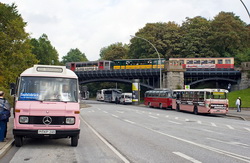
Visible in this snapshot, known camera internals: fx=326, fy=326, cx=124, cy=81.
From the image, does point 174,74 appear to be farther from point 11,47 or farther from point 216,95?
point 216,95

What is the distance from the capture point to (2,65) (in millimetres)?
38000

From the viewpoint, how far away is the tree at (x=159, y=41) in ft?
249

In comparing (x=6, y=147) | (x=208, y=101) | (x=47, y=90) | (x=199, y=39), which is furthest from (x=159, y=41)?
(x=6, y=147)

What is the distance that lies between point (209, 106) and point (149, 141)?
60.3 ft

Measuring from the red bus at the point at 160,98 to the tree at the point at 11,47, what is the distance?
18.1 m

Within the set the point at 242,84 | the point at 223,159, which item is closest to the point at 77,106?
the point at 223,159

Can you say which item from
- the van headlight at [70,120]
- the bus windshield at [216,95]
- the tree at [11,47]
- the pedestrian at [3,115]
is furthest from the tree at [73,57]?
the van headlight at [70,120]

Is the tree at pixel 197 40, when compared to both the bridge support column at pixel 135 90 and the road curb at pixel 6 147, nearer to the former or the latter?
the bridge support column at pixel 135 90

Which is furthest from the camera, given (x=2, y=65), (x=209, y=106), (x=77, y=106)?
(x=2, y=65)

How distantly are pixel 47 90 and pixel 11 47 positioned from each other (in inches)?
1271

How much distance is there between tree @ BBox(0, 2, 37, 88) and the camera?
129 ft

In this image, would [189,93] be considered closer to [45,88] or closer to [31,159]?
[45,88]

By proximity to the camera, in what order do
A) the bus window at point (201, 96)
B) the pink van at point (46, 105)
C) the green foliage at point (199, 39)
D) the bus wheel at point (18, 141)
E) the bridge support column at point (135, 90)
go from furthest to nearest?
the green foliage at point (199, 39), the bridge support column at point (135, 90), the bus window at point (201, 96), the bus wheel at point (18, 141), the pink van at point (46, 105)

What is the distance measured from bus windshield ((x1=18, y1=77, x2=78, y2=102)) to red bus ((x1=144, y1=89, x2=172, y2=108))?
1225 inches
